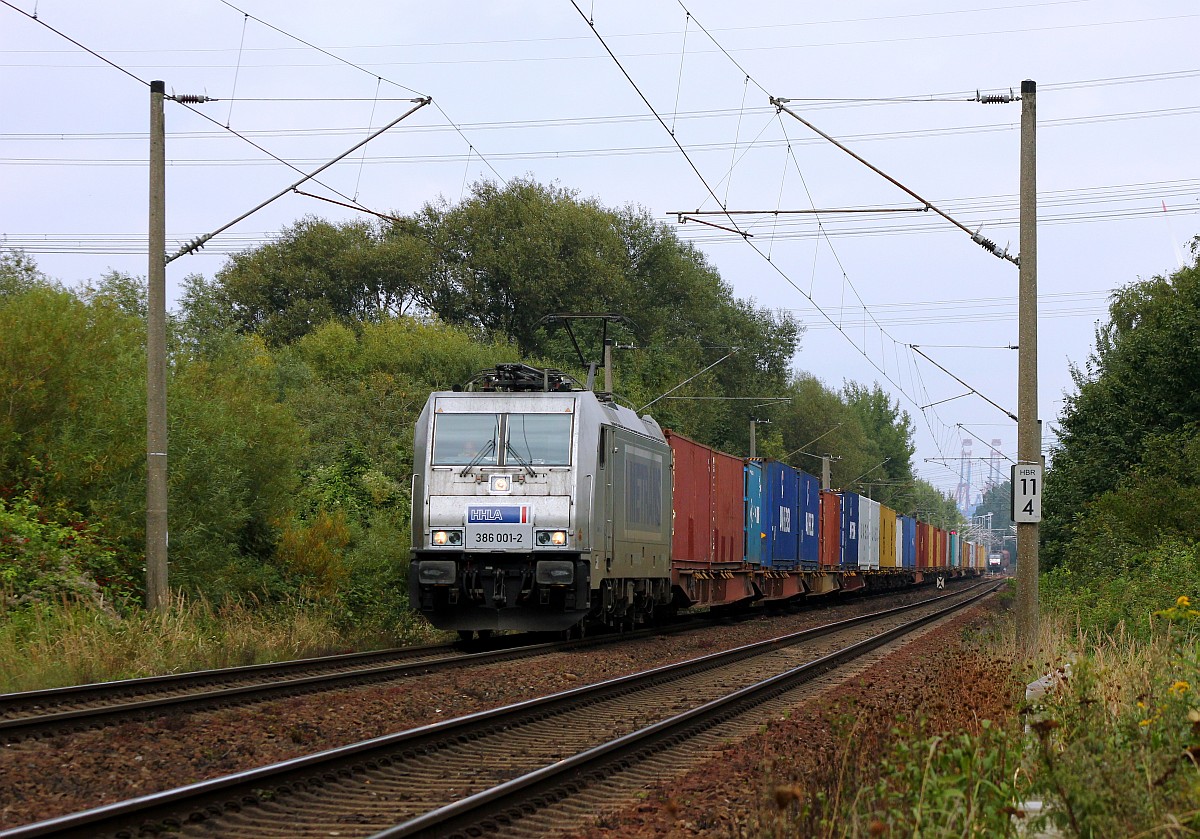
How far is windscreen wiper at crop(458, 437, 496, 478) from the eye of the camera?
18.0 metres

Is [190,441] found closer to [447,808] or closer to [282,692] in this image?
[282,692]

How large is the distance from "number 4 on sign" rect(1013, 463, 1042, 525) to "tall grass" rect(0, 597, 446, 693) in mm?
9120

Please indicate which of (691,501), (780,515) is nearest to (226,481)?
(691,501)

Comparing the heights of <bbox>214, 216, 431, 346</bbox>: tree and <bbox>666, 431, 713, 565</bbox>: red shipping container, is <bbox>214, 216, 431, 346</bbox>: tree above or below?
above

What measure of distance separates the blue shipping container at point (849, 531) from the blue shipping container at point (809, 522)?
13.4 feet

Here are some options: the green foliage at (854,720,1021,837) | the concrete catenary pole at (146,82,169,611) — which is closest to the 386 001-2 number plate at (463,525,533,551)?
the concrete catenary pole at (146,82,169,611)

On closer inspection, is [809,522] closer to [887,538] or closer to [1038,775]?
[887,538]

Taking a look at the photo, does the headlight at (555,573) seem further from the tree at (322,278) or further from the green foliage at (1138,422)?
the tree at (322,278)

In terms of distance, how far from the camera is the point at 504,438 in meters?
18.2

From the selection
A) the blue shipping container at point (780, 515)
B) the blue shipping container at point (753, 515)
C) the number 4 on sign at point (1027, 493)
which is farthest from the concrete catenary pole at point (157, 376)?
the blue shipping container at point (780, 515)

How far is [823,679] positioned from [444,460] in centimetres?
591

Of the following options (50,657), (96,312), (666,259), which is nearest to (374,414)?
(96,312)

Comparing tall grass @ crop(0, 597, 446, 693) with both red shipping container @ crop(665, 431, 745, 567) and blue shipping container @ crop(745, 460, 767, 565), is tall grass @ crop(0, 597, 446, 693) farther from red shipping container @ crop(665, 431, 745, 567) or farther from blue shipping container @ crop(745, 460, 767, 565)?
blue shipping container @ crop(745, 460, 767, 565)

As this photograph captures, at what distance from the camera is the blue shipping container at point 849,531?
140 feet
